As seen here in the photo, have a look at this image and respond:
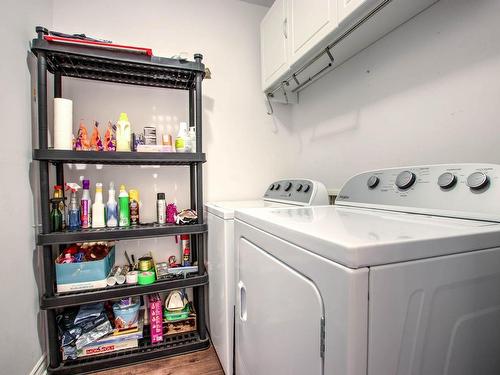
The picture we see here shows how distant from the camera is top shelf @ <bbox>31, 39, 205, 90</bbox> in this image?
1.28m

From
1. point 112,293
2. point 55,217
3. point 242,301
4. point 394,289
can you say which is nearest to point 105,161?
point 55,217

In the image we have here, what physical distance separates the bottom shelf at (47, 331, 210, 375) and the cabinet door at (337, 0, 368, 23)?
6.63 ft

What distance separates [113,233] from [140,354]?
773 millimetres

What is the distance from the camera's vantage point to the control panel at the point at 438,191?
705mm

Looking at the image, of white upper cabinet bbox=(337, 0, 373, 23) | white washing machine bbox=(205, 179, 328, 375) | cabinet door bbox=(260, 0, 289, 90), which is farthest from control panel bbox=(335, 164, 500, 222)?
cabinet door bbox=(260, 0, 289, 90)

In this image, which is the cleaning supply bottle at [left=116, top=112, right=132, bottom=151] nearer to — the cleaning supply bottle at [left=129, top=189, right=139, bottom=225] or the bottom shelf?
the cleaning supply bottle at [left=129, top=189, right=139, bottom=225]

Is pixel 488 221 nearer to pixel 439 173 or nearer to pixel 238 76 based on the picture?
pixel 439 173

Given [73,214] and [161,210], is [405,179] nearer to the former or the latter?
[161,210]

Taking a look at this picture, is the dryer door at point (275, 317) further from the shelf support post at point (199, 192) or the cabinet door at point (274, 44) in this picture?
the cabinet door at point (274, 44)

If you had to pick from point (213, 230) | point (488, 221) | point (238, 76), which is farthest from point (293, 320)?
point (238, 76)

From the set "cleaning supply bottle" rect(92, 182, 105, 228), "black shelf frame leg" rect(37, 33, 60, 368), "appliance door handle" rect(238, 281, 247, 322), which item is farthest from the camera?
"cleaning supply bottle" rect(92, 182, 105, 228)

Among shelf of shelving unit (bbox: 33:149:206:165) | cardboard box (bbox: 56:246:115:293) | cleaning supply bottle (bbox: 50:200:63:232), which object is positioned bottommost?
cardboard box (bbox: 56:246:115:293)

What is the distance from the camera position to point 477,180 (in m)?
0.74

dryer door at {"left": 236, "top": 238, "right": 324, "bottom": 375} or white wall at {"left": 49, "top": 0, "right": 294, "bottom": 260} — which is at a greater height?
white wall at {"left": 49, "top": 0, "right": 294, "bottom": 260}
